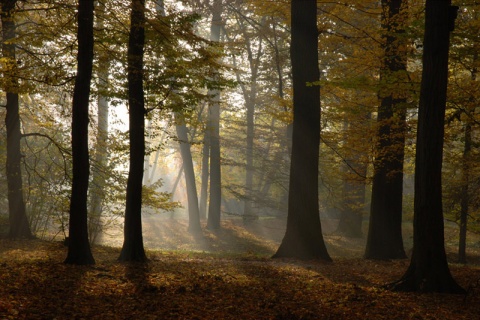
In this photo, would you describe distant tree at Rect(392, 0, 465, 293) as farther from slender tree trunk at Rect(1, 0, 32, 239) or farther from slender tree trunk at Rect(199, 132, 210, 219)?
slender tree trunk at Rect(199, 132, 210, 219)

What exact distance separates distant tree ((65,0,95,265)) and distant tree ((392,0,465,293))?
605 centimetres

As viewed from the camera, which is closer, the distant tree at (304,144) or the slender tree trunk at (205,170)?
the distant tree at (304,144)

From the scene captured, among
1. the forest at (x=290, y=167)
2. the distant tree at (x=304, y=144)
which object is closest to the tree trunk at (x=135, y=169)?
the forest at (x=290, y=167)

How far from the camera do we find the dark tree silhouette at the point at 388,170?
12820 mm

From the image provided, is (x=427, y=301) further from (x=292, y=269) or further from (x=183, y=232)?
(x=183, y=232)

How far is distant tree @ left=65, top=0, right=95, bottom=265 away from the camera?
9055 mm

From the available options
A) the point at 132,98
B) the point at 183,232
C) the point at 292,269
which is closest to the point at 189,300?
the point at 292,269

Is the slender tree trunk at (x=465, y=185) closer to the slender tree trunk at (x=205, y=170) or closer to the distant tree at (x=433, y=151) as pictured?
the distant tree at (x=433, y=151)

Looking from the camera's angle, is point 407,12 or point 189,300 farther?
point 407,12

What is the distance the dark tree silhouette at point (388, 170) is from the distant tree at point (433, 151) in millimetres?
4579

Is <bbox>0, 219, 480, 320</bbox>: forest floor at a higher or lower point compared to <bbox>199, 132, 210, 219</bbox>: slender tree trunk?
lower

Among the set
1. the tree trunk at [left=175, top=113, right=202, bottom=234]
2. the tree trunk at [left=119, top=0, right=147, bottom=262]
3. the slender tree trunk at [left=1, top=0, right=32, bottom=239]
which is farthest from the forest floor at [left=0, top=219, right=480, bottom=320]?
the tree trunk at [left=175, top=113, right=202, bottom=234]

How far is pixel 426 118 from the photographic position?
7.82 meters

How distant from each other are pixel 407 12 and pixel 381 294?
7418mm
